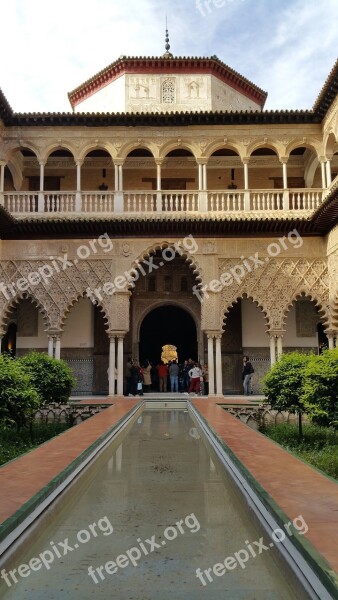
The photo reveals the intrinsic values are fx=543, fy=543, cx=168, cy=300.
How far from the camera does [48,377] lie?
9.80m

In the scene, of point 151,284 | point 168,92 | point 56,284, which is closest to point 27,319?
point 56,284

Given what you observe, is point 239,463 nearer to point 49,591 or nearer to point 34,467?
point 34,467

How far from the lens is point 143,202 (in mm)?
15109

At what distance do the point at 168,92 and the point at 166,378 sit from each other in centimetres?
912

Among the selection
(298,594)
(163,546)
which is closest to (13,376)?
(163,546)

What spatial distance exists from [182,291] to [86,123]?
5.53 metres

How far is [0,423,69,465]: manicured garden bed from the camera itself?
7.45m
